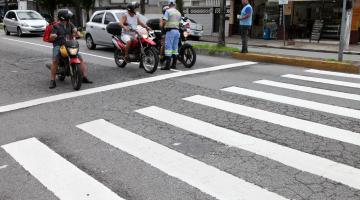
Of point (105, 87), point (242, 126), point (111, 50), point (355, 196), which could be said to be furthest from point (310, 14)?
point (355, 196)

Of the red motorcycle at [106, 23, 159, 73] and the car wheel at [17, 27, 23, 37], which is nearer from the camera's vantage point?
the red motorcycle at [106, 23, 159, 73]

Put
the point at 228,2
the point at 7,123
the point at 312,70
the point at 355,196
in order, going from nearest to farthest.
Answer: the point at 355,196 → the point at 7,123 → the point at 312,70 → the point at 228,2

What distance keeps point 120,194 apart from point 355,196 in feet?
7.20

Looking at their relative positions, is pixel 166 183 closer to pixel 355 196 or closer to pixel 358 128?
pixel 355 196

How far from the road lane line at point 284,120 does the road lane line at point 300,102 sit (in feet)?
2.50

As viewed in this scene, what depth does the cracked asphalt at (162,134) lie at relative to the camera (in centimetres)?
404

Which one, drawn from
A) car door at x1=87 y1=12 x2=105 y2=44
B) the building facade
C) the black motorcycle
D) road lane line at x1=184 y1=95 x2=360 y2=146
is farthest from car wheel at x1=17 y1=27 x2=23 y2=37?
road lane line at x1=184 y1=95 x2=360 y2=146

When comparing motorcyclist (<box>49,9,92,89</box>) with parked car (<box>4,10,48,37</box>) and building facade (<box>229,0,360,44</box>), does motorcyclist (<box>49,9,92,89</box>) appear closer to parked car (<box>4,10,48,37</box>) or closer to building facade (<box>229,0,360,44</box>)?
building facade (<box>229,0,360,44</box>)

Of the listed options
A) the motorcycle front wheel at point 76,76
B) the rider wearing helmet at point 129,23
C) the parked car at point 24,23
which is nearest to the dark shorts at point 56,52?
the motorcycle front wheel at point 76,76

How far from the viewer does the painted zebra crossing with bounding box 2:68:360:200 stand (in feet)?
13.1

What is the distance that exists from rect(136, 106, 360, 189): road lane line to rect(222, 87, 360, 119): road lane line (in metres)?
1.90

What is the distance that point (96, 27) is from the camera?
15.9 metres

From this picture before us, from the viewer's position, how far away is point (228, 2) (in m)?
27.8

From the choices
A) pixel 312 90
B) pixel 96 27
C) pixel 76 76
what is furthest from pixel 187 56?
pixel 96 27
